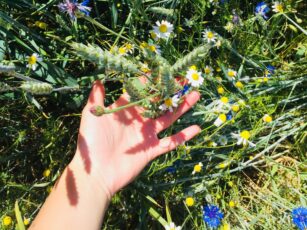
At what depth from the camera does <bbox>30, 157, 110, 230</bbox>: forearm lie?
1061mm

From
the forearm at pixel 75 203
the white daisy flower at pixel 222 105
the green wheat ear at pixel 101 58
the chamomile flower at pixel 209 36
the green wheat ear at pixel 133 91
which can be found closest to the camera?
the green wheat ear at pixel 101 58

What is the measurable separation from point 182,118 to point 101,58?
23.8 inches

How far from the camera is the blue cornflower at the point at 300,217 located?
1231mm

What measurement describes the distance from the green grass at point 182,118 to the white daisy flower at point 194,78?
0.11 metres

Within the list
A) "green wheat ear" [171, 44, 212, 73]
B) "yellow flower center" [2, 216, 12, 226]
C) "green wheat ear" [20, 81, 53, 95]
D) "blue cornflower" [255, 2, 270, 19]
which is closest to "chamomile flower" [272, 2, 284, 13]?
"blue cornflower" [255, 2, 270, 19]

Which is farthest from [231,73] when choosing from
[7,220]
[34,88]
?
[7,220]

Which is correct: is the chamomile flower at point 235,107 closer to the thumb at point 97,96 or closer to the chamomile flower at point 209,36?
the chamomile flower at point 209,36

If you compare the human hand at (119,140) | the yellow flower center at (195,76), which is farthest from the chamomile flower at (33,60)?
the yellow flower center at (195,76)

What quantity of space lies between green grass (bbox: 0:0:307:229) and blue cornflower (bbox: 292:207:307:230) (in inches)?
2.5

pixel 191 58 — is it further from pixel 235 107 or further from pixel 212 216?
pixel 212 216

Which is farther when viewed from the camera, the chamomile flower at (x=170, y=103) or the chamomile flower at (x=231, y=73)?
the chamomile flower at (x=231, y=73)

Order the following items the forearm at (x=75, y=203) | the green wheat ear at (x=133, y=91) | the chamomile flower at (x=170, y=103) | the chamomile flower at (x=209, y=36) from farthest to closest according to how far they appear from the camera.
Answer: the chamomile flower at (x=209, y=36), the chamomile flower at (x=170, y=103), the forearm at (x=75, y=203), the green wheat ear at (x=133, y=91)

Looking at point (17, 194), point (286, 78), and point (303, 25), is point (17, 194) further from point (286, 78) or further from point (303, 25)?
point (303, 25)

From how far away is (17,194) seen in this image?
144 cm
